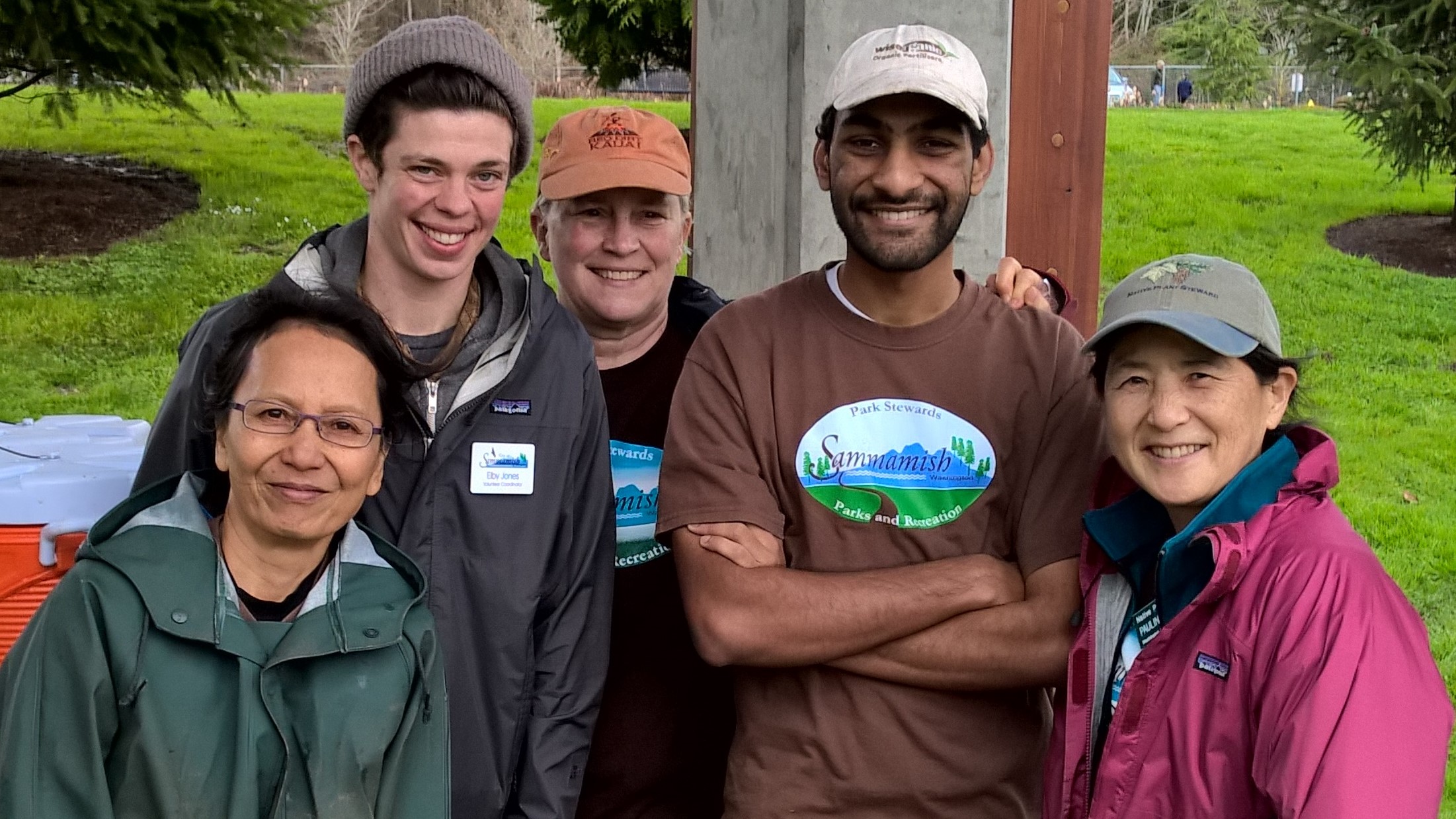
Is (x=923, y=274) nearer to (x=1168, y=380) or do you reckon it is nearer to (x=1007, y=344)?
(x=1007, y=344)

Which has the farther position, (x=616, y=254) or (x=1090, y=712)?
(x=616, y=254)

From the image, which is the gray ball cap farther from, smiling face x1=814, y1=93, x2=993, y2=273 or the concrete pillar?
the concrete pillar

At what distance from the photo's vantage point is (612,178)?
3.23 m

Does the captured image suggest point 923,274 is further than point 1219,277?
Yes

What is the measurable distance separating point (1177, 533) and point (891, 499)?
1.74ft

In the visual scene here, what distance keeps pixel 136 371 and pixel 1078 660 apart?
8751mm

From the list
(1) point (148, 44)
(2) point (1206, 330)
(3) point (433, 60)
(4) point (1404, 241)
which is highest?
(1) point (148, 44)

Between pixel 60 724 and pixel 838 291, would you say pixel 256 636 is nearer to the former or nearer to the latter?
pixel 60 724

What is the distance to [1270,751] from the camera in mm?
2045

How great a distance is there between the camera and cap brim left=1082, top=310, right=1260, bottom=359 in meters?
2.29

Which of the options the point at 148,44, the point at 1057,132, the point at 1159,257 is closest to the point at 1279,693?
the point at 1057,132

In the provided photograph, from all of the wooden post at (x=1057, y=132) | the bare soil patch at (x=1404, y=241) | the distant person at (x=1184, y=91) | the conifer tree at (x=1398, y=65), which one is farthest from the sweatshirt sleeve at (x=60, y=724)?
the distant person at (x=1184, y=91)

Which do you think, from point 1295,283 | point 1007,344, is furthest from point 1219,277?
point 1295,283

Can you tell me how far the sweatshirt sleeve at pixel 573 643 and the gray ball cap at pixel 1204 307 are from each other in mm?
1031
